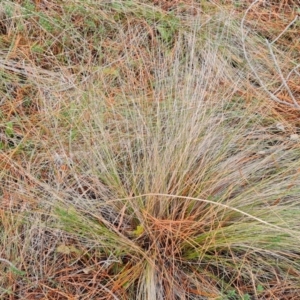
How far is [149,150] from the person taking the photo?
164 cm

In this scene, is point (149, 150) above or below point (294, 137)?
below

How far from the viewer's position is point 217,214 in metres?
1.54

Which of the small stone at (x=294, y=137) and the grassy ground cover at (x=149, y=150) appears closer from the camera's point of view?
the grassy ground cover at (x=149, y=150)

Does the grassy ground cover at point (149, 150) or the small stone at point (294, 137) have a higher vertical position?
the small stone at point (294, 137)

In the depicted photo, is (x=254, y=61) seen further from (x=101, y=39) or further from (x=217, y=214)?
(x=217, y=214)

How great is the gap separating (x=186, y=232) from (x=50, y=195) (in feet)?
1.42

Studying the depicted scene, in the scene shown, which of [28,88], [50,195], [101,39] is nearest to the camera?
[50,195]

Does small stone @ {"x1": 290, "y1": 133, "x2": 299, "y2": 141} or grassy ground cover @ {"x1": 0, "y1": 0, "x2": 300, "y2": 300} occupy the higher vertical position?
Answer: small stone @ {"x1": 290, "y1": 133, "x2": 299, "y2": 141}

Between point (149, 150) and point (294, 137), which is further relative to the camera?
point (294, 137)

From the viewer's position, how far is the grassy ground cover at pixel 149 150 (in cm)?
150

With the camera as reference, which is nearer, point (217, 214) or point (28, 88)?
point (217, 214)

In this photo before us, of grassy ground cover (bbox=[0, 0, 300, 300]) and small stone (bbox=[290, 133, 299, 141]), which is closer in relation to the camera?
grassy ground cover (bbox=[0, 0, 300, 300])

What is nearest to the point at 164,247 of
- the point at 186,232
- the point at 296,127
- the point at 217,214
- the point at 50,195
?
the point at 186,232

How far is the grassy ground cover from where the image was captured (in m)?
1.50
